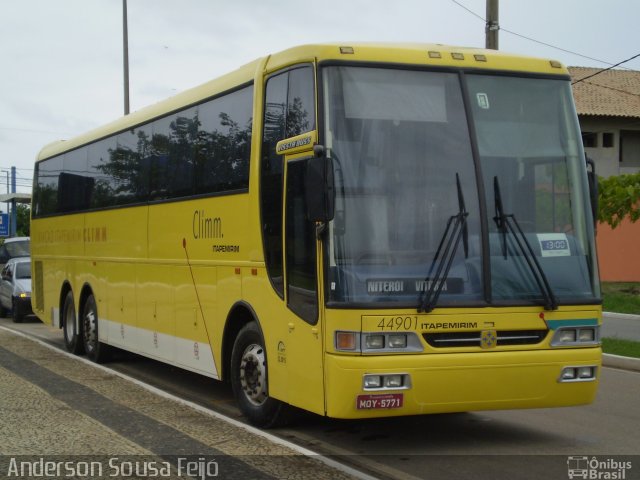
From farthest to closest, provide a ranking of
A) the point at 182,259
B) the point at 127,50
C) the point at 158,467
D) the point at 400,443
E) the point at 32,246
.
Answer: the point at 127,50 < the point at 32,246 < the point at 182,259 < the point at 400,443 < the point at 158,467

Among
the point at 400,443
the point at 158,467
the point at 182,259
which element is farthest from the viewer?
the point at 182,259

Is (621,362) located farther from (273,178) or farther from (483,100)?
(273,178)

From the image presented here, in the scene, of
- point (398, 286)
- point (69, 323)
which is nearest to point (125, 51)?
point (69, 323)

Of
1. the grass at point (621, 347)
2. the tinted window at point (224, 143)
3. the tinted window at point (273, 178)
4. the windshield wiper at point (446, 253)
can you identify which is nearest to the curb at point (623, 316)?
the grass at point (621, 347)

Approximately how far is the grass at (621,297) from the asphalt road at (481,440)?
1154cm

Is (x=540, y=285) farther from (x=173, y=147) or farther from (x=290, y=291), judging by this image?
(x=173, y=147)

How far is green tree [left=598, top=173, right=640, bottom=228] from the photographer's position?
25250mm

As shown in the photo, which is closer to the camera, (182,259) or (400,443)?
(400,443)

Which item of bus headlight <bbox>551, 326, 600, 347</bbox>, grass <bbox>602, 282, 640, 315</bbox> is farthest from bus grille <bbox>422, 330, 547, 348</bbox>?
grass <bbox>602, 282, 640, 315</bbox>

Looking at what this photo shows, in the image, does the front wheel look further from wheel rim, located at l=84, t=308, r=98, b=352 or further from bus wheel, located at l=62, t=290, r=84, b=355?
wheel rim, located at l=84, t=308, r=98, b=352

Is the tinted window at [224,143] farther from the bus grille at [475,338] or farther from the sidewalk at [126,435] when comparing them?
the bus grille at [475,338]

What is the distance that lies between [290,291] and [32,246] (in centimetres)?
1224

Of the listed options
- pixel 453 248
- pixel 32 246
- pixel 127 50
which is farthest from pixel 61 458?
pixel 127 50

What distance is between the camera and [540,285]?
792cm
